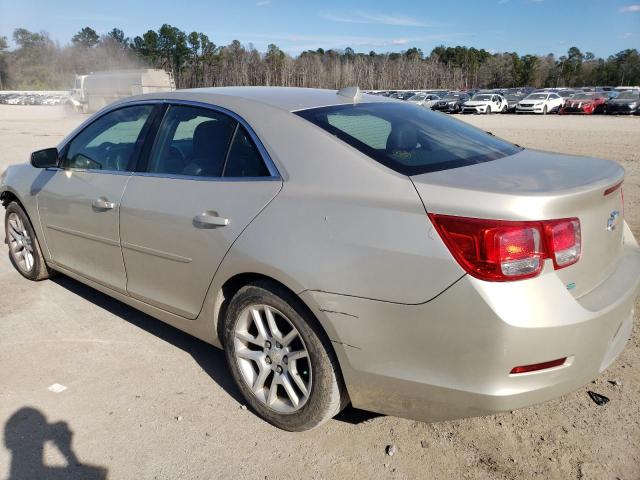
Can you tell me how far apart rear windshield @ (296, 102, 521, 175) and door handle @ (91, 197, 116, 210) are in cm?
141

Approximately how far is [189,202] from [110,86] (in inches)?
1533

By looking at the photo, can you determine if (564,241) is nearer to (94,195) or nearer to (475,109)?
(94,195)

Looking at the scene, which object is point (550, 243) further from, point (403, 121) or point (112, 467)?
point (112, 467)

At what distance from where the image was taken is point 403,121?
3.05 metres

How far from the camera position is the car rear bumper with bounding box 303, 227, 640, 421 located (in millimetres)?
1969

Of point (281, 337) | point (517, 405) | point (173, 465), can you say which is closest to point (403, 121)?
point (281, 337)

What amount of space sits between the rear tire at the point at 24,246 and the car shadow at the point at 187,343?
22 cm

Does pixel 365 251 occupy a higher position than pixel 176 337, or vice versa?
pixel 365 251

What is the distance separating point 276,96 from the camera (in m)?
3.10

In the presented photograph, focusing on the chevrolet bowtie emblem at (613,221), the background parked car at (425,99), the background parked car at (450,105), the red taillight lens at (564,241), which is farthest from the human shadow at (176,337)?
the background parked car at (425,99)

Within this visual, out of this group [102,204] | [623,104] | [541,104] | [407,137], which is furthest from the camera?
[541,104]

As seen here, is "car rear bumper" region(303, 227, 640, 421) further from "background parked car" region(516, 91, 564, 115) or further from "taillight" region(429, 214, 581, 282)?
"background parked car" region(516, 91, 564, 115)

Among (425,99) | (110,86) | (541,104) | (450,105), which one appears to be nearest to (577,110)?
(541,104)

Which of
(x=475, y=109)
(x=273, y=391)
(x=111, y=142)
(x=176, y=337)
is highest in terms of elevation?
(x=111, y=142)
